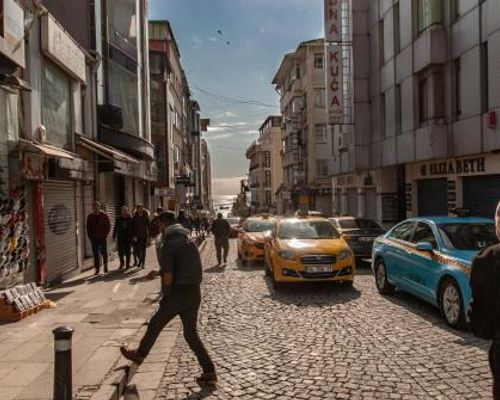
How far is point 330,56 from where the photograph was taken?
27.2 m

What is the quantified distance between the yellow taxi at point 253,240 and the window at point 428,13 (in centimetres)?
869

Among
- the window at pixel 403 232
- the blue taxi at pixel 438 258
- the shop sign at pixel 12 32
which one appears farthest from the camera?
the window at pixel 403 232

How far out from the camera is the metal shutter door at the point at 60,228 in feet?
40.5

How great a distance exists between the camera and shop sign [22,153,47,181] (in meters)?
10.3

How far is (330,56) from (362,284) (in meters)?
17.3

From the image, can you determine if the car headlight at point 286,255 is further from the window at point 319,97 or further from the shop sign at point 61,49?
the window at point 319,97

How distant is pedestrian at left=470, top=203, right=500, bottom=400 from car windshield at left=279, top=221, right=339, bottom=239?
356 inches

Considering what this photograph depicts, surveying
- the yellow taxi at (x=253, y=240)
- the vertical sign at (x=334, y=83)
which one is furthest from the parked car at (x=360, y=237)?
the vertical sign at (x=334, y=83)

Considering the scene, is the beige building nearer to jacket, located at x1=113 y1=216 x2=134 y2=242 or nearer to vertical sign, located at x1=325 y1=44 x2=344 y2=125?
vertical sign, located at x1=325 y1=44 x2=344 y2=125

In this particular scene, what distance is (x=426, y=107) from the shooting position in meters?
20.3

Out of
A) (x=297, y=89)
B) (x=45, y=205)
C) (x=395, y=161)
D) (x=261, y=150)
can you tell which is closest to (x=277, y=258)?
(x=45, y=205)

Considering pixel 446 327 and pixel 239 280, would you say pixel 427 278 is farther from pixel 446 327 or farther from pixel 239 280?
pixel 239 280

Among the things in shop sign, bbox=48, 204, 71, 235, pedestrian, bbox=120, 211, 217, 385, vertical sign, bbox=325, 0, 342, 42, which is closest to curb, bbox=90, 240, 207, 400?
pedestrian, bbox=120, 211, 217, 385

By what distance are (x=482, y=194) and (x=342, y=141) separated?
48.1 feet
